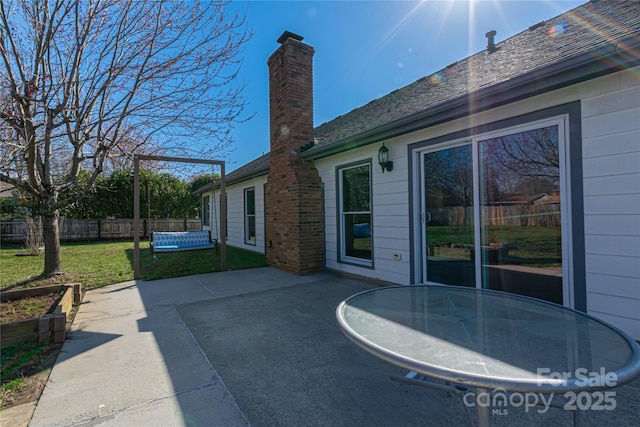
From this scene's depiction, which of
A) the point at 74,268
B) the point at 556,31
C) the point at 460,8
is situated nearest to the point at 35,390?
the point at 74,268

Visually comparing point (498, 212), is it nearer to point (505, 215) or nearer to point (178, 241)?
point (505, 215)

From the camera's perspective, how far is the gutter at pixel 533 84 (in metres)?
2.53

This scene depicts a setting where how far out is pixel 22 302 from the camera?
4082mm

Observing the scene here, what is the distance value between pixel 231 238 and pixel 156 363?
9.68 metres

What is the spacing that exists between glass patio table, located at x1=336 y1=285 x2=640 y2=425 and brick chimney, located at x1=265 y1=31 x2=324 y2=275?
12.6ft

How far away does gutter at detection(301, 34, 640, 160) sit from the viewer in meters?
2.53

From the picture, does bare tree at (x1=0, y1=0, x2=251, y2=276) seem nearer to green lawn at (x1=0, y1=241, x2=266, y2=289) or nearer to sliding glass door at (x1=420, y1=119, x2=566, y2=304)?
green lawn at (x1=0, y1=241, x2=266, y2=289)

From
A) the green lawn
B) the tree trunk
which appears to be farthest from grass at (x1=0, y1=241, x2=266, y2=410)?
the tree trunk

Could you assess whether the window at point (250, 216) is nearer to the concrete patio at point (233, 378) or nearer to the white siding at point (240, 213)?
the white siding at point (240, 213)

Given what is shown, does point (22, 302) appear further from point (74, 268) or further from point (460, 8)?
point (460, 8)

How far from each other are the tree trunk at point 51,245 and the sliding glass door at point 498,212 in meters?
6.71

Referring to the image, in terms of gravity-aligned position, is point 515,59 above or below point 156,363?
above

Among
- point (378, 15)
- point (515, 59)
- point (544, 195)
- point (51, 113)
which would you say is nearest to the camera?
point (544, 195)

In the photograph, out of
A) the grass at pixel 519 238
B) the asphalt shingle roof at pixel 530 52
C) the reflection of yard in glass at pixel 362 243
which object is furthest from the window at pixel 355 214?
the grass at pixel 519 238
